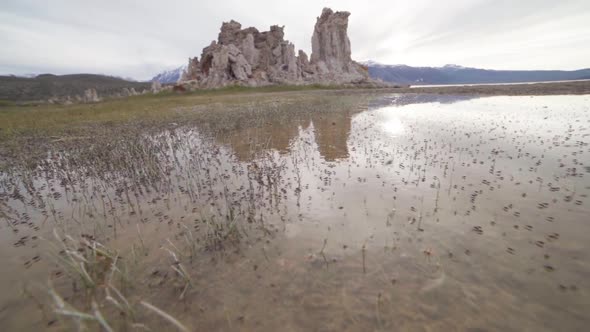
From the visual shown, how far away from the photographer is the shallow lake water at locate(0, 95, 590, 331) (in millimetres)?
4617

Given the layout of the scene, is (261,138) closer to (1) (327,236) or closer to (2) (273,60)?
(1) (327,236)

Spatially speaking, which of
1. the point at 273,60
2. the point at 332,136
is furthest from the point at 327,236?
the point at 273,60

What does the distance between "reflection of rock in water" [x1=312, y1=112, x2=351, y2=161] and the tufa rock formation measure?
8207 centimetres

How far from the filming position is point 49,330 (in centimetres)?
437

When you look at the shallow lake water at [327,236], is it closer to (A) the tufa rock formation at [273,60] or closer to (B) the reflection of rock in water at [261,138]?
(B) the reflection of rock in water at [261,138]

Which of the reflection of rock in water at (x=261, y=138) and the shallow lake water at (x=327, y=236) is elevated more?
the reflection of rock in water at (x=261, y=138)

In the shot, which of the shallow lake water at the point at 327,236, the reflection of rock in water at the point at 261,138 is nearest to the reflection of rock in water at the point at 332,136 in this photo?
the shallow lake water at the point at 327,236

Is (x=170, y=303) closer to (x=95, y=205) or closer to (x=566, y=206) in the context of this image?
(x=95, y=205)

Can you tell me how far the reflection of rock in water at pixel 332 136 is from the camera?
14.7 meters

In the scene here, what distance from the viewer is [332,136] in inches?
747

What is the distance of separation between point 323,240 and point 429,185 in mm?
5775

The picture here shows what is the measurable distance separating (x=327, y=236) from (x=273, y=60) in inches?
5039

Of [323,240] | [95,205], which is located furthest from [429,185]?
[95,205]

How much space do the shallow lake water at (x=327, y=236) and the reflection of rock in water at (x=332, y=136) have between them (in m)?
0.60
